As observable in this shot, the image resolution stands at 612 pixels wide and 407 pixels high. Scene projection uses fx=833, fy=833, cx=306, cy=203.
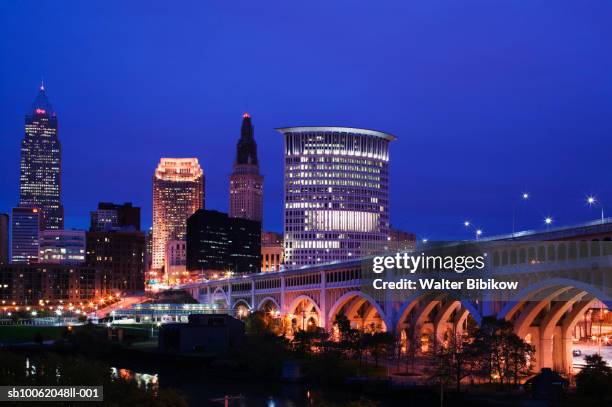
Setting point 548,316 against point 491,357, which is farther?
point 548,316

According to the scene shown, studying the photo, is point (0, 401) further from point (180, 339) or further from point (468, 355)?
point (180, 339)

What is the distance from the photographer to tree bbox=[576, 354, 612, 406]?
6122 centimetres

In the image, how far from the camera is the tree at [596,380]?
6122 cm

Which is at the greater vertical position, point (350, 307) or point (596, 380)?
point (350, 307)

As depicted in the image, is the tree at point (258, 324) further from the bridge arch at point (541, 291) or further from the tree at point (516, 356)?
the tree at point (516, 356)

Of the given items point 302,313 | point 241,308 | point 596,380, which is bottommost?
point 596,380

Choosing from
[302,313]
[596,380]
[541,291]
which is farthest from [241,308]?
[596,380]

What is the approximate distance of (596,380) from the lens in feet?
204

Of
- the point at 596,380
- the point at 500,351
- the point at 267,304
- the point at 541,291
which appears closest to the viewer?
the point at 596,380

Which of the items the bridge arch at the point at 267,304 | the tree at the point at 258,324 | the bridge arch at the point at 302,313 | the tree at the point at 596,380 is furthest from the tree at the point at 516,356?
the bridge arch at the point at 267,304

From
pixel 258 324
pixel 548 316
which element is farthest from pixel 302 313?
pixel 548 316

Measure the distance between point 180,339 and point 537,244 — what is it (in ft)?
209

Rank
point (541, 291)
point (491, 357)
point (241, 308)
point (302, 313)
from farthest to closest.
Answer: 1. point (241, 308)
2. point (302, 313)
3. point (541, 291)
4. point (491, 357)

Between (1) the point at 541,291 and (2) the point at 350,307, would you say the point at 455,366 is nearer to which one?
(1) the point at 541,291
